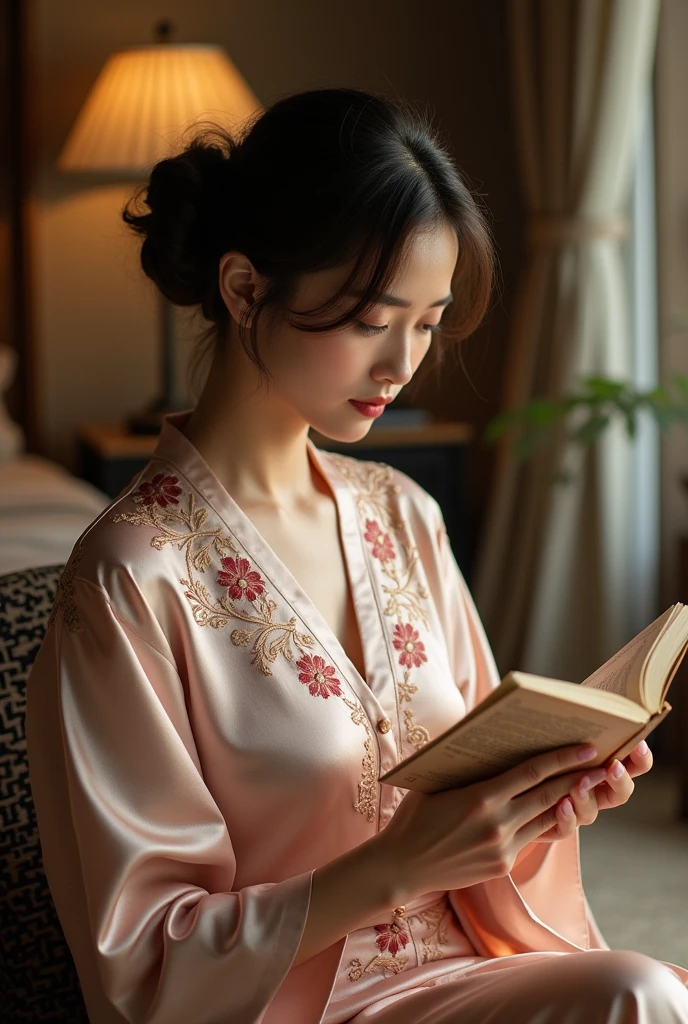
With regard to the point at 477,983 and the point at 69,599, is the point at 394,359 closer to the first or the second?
the point at 69,599

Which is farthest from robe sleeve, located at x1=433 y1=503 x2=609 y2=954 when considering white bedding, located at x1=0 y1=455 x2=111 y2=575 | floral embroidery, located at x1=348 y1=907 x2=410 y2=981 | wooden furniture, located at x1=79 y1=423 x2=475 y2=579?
wooden furniture, located at x1=79 y1=423 x2=475 y2=579

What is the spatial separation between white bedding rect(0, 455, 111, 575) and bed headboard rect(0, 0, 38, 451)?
45 cm

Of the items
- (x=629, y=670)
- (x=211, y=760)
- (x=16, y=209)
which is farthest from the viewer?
(x=16, y=209)

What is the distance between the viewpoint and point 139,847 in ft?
3.50

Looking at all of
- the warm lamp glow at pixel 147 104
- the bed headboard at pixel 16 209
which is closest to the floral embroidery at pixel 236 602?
the warm lamp glow at pixel 147 104

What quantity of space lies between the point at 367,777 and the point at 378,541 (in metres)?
0.31

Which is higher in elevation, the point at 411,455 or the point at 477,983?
the point at 477,983

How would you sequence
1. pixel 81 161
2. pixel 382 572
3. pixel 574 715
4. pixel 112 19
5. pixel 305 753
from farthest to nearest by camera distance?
pixel 112 19 < pixel 81 161 < pixel 382 572 < pixel 305 753 < pixel 574 715

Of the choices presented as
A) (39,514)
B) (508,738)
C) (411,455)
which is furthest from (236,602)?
(411,455)

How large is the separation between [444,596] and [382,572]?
4.1 inches

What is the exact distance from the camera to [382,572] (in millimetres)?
1388

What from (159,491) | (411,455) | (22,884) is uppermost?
(159,491)

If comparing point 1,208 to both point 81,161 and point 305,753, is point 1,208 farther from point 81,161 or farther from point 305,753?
point 305,753

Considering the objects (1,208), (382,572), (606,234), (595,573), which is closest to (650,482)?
(595,573)
